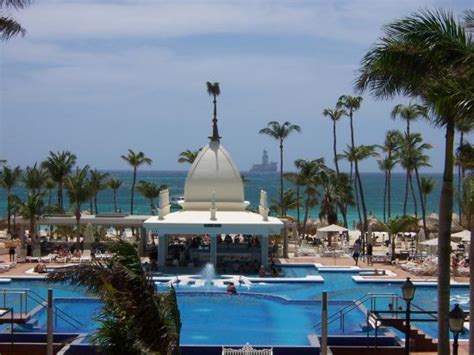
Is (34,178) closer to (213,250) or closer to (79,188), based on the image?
(79,188)

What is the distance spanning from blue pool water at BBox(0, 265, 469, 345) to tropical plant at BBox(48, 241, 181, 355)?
892 centimetres

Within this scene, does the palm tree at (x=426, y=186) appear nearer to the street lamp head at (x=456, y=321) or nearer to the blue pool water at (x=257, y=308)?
the blue pool water at (x=257, y=308)

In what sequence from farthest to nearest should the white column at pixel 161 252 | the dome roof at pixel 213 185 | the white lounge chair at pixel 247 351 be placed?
the dome roof at pixel 213 185
the white column at pixel 161 252
the white lounge chair at pixel 247 351

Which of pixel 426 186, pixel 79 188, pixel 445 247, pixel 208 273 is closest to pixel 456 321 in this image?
pixel 445 247

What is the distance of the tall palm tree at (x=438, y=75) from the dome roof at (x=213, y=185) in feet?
85.5

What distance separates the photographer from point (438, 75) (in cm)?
1275

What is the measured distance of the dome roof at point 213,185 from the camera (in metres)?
40.6

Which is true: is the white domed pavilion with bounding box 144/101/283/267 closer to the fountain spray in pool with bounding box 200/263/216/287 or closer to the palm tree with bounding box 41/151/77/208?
the fountain spray in pool with bounding box 200/263/216/287

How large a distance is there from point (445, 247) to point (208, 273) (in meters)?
21.1

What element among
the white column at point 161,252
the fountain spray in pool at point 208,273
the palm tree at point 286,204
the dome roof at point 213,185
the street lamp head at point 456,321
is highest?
the dome roof at point 213,185

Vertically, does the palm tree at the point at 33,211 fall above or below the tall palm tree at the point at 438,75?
below

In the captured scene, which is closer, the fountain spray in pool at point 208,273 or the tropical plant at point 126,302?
the tropical plant at point 126,302

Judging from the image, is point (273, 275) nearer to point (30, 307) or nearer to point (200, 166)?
point (200, 166)

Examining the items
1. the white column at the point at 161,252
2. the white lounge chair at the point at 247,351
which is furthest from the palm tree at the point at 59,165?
the white lounge chair at the point at 247,351
